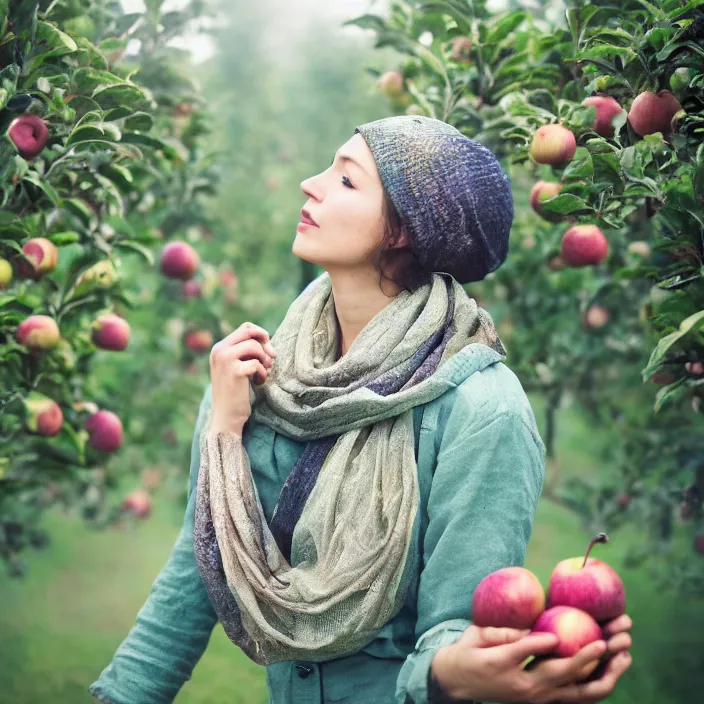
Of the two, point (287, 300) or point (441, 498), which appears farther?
point (287, 300)

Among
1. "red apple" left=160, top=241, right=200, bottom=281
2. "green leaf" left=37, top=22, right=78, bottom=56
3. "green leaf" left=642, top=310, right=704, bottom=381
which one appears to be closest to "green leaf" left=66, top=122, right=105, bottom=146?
"green leaf" left=37, top=22, right=78, bottom=56

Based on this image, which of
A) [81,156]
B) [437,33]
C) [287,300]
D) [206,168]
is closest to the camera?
[81,156]

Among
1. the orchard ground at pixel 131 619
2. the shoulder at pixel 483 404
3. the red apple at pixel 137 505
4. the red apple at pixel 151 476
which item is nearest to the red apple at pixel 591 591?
the shoulder at pixel 483 404

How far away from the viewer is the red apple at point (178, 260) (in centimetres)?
378

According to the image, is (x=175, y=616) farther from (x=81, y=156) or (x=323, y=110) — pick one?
(x=323, y=110)

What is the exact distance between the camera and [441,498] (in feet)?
5.52

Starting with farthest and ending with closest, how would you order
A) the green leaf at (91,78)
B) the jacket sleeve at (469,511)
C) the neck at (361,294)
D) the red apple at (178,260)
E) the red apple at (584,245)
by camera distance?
the red apple at (178,260) < the red apple at (584,245) < the green leaf at (91,78) < the neck at (361,294) < the jacket sleeve at (469,511)

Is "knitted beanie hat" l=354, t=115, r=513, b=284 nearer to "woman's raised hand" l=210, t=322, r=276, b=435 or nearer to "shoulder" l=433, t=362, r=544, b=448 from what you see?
"shoulder" l=433, t=362, r=544, b=448

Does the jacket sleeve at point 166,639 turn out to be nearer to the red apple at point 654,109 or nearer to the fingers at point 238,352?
the fingers at point 238,352

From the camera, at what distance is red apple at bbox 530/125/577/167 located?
214cm

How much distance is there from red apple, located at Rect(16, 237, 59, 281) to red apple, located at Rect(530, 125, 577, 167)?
111cm

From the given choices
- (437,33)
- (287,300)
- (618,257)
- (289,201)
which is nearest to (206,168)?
(437,33)

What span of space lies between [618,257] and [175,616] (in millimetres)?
2172

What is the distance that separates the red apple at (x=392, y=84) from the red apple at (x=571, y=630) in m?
1.84
